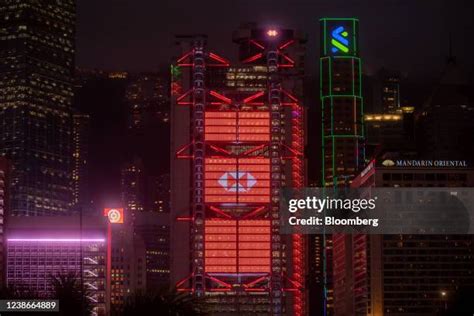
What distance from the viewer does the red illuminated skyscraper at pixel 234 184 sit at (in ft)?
594

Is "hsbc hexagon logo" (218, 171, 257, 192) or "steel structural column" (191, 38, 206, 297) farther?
"hsbc hexagon logo" (218, 171, 257, 192)

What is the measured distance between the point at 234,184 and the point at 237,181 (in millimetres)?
610

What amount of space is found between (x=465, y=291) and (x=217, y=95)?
60230 mm

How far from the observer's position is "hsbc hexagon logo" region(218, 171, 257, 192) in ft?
595

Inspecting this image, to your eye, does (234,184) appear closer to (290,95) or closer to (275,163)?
(275,163)

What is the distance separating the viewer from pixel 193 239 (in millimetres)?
181125

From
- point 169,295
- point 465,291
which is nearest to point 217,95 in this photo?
point 465,291

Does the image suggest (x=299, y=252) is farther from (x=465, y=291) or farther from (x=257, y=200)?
(x=465, y=291)

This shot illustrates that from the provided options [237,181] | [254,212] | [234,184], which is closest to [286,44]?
[237,181]

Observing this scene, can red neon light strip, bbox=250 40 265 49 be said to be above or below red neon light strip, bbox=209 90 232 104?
above

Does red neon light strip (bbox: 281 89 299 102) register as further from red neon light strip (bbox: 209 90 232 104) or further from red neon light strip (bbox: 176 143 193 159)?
red neon light strip (bbox: 176 143 193 159)

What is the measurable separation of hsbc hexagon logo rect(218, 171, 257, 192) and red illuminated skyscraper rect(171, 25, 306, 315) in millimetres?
142

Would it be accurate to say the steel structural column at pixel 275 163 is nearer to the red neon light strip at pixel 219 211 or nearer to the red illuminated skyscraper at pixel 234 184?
the red illuminated skyscraper at pixel 234 184

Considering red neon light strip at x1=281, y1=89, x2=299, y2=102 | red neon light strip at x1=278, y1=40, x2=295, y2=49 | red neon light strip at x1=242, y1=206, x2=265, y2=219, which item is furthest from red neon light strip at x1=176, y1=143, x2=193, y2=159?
→ red neon light strip at x1=278, y1=40, x2=295, y2=49
